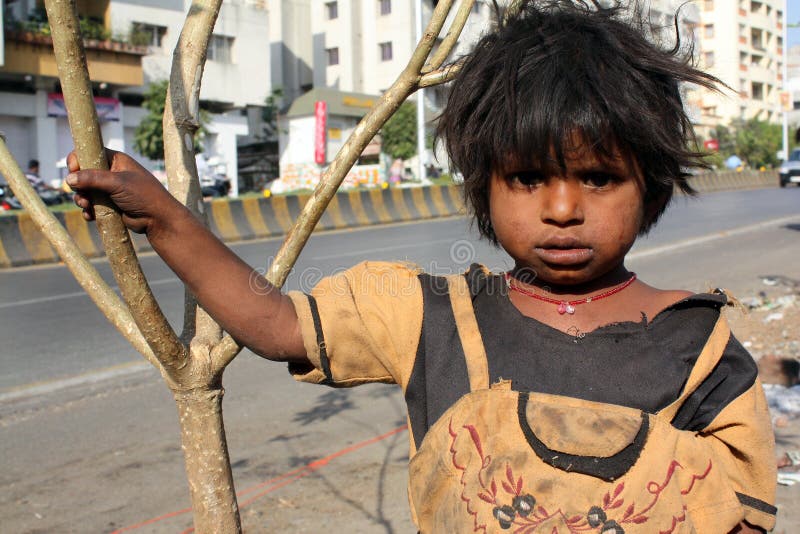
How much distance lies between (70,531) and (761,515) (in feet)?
8.46

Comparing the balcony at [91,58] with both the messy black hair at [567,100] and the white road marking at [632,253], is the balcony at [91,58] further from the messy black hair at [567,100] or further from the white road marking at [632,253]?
the messy black hair at [567,100]

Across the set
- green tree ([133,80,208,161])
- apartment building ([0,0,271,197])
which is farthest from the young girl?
green tree ([133,80,208,161])

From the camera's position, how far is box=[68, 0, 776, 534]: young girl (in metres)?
1.24

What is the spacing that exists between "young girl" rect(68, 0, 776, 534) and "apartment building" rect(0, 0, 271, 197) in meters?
22.5

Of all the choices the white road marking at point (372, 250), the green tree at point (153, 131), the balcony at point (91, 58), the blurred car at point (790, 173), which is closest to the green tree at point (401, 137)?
the balcony at point (91, 58)

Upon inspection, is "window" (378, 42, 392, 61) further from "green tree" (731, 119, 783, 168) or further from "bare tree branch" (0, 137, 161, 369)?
"bare tree branch" (0, 137, 161, 369)

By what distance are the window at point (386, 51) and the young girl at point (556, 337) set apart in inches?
1756

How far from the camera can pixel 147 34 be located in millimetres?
27547

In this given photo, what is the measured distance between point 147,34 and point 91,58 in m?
3.39

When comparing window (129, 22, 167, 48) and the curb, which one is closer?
the curb

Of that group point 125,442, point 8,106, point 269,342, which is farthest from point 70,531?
point 8,106

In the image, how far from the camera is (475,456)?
4.17ft

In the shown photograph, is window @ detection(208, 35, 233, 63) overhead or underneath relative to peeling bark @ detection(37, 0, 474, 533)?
overhead

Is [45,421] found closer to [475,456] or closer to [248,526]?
[248,526]
